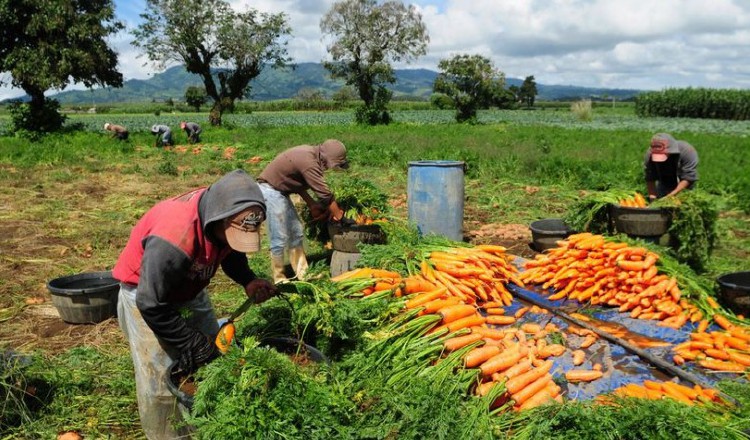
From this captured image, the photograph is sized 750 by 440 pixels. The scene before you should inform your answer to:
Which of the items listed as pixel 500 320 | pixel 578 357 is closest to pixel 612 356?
pixel 578 357

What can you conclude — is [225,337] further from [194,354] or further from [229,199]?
[229,199]

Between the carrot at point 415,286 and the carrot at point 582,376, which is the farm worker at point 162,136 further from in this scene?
the carrot at point 582,376

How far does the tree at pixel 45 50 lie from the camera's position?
24.9 m

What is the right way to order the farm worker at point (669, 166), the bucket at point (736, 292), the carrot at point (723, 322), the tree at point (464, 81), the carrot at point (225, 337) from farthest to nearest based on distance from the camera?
the tree at point (464, 81) < the farm worker at point (669, 166) < the bucket at point (736, 292) < the carrot at point (723, 322) < the carrot at point (225, 337)

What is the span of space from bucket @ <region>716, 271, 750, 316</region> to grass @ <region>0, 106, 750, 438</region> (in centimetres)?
168

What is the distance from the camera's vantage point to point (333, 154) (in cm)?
618

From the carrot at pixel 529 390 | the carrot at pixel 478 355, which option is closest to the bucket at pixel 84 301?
the carrot at pixel 478 355

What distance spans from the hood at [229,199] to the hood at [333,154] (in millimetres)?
3495

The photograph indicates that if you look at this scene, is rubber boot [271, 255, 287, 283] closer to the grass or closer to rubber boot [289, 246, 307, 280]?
rubber boot [289, 246, 307, 280]

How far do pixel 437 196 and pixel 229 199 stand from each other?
17.0 ft

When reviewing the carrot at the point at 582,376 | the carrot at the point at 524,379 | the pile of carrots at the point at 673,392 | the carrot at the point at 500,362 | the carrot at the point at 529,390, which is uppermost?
the carrot at the point at 500,362

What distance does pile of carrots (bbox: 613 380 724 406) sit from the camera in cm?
364

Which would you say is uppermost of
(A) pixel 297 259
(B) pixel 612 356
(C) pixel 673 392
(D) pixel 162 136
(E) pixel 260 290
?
(D) pixel 162 136

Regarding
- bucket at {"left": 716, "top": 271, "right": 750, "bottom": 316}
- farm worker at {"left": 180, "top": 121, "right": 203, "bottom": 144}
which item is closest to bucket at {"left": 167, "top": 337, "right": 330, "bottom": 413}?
bucket at {"left": 716, "top": 271, "right": 750, "bottom": 316}
